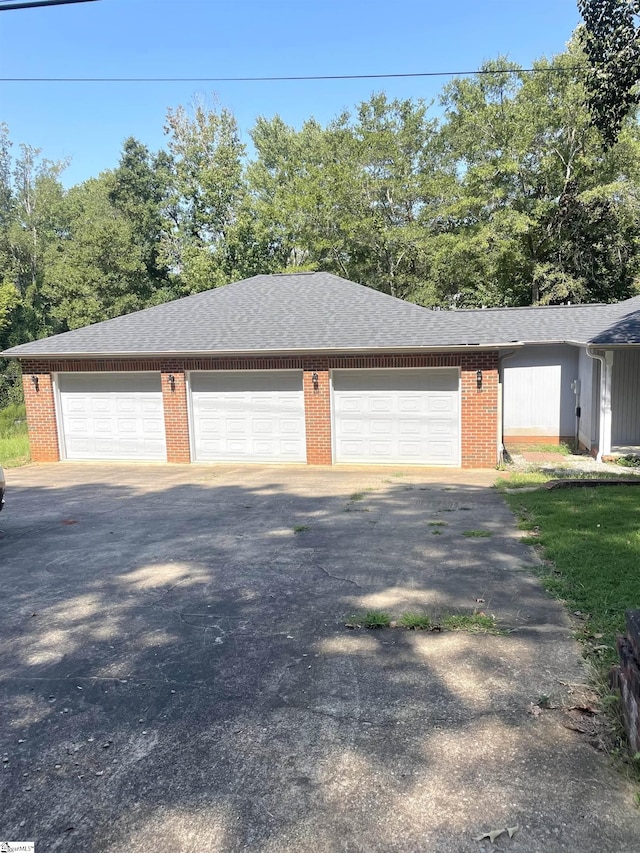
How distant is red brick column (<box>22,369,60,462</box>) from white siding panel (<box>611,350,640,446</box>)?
557 inches

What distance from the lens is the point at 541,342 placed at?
16.2 meters

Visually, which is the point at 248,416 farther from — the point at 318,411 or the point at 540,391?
the point at 540,391

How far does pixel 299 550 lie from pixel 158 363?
8.99 m

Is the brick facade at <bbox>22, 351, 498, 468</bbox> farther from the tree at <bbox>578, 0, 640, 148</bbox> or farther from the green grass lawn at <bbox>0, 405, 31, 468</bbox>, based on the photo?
the tree at <bbox>578, 0, 640, 148</bbox>

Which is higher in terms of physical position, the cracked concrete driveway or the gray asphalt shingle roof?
the gray asphalt shingle roof

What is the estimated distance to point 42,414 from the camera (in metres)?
15.5

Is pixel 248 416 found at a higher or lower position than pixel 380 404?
lower

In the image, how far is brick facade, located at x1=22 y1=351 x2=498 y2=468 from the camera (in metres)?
13.4

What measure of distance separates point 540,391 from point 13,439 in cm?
1763

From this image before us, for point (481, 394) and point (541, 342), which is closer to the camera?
point (481, 394)

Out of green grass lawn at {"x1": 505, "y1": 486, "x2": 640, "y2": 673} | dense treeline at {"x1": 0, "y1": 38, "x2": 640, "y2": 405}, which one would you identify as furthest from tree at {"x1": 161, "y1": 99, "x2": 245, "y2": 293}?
green grass lawn at {"x1": 505, "y1": 486, "x2": 640, "y2": 673}

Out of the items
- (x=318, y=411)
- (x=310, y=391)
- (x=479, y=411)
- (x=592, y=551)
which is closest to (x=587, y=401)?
(x=479, y=411)

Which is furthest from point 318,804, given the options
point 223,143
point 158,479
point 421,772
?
point 223,143

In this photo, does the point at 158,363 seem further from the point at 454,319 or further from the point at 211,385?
the point at 454,319
